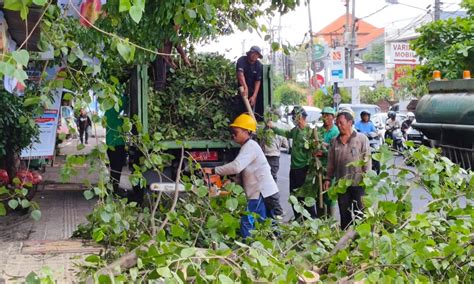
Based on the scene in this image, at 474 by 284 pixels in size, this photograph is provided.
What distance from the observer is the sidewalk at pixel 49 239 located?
22.6 ft

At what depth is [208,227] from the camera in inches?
199

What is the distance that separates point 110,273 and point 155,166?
8.29 feet

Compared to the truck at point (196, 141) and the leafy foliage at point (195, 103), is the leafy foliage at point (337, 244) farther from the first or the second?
the leafy foliage at point (195, 103)

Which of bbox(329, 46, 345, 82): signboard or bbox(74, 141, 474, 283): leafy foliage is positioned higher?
bbox(329, 46, 345, 82): signboard

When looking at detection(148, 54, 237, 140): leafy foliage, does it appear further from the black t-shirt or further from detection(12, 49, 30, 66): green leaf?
detection(12, 49, 30, 66): green leaf

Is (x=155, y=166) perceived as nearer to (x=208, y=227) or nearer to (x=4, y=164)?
(x=208, y=227)

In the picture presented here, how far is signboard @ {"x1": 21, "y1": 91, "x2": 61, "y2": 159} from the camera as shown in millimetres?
10984

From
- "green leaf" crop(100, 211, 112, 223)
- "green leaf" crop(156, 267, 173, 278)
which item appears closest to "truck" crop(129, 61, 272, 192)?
"green leaf" crop(100, 211, 112, 223)

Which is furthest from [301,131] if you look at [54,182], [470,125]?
[54,182]

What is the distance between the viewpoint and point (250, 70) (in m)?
10.2

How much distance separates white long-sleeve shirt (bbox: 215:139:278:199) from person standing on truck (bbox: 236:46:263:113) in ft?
8.82

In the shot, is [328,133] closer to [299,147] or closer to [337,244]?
[299,147]

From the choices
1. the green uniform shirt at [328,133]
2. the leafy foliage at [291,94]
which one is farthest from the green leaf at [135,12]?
the leafy foliage at [291,94]

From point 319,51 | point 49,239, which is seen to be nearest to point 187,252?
point 49,239
